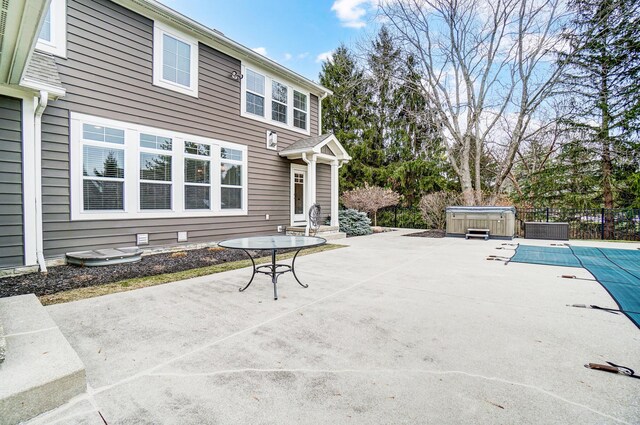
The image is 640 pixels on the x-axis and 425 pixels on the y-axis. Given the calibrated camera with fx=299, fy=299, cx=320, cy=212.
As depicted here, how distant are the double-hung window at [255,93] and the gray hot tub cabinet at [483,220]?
7.42 metres

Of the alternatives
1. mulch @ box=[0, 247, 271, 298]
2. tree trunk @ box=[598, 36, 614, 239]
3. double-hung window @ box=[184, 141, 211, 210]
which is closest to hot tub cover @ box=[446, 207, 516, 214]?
tree trunk @ box=[598, 36, 614, 239]

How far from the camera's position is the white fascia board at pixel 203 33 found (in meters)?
6.16

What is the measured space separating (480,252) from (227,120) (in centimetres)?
727

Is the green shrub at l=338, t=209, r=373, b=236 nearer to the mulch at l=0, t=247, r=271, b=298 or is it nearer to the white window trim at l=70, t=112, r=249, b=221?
the white window trim at l=70, t=112, r=249, b=221

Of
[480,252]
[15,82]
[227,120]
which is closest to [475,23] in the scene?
[480,252]

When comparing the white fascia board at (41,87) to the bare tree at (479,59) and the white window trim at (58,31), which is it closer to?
the white window trim at (58,31)

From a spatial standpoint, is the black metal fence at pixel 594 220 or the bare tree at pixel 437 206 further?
the bare tree at pixel 437 206

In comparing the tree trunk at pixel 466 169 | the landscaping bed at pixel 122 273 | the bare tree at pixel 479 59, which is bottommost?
the landscaping bed at pixel 122 273

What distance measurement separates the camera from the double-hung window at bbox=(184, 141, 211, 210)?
705cm

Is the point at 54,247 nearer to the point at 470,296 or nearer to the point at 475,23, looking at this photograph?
the point at 470,296

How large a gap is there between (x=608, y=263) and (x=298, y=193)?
312 inches

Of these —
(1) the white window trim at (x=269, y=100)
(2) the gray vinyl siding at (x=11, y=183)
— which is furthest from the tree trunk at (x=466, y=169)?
(2) the gray vinyl siding at (x=11, y=183)

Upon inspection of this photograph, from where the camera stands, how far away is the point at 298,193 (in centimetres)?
1027

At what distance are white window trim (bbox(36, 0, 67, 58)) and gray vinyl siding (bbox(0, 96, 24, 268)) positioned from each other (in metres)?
1.19
